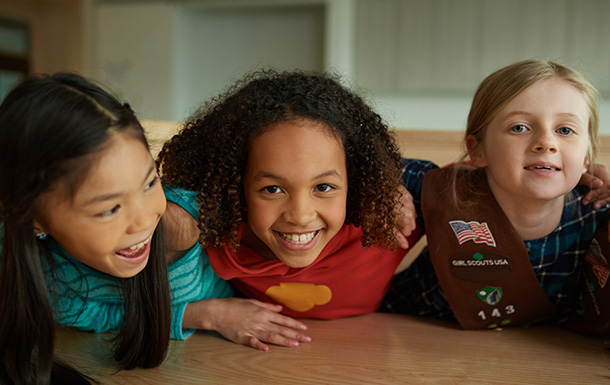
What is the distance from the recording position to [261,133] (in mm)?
934

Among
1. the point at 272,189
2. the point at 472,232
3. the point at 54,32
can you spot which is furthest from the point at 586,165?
the point at 54,32

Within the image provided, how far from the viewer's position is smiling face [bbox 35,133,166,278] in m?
0.76

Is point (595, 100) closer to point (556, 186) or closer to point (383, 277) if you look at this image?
point (556, 186)

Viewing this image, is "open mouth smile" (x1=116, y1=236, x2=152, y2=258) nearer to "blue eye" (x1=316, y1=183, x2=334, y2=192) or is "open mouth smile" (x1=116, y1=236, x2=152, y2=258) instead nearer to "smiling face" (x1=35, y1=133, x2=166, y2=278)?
"smiling face" (x1=35, y1=133, x2=166, y2=278)

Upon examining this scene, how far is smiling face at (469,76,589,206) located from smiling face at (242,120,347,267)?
1.08 feet

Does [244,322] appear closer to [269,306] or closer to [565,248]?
[269,306]

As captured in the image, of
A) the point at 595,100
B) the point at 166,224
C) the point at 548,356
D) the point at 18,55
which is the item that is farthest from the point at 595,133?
the point at 18,55

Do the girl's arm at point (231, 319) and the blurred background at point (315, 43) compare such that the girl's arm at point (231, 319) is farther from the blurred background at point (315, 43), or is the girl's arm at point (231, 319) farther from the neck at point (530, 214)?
the blurred background at point (315, 43)

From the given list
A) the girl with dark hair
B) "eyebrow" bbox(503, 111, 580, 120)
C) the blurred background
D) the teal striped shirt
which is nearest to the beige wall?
the blurred background

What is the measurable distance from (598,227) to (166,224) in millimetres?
852

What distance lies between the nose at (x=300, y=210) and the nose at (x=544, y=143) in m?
0.43

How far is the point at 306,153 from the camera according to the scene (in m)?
0.90

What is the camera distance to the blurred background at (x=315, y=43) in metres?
3.92

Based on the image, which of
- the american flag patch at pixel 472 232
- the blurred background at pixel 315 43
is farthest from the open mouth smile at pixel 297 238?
the blurred background at pixel 315 43
